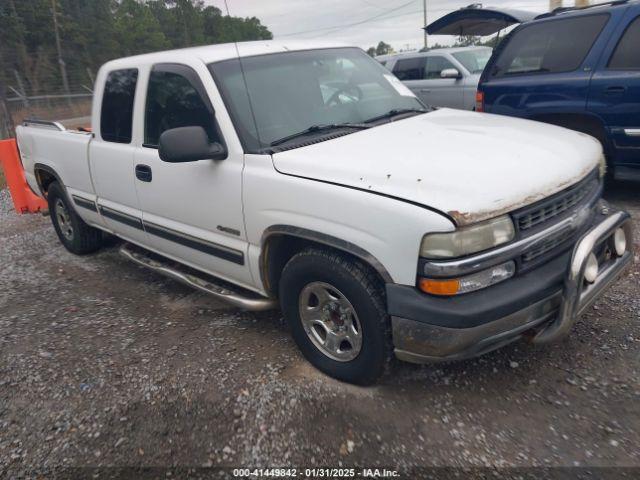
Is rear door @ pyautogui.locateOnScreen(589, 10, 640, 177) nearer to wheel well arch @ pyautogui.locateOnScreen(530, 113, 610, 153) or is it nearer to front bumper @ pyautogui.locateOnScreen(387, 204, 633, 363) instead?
wheel well arch @ pyautogui.locateOnScreen(530, 113, 610, 153)

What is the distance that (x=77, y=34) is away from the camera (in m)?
23.6

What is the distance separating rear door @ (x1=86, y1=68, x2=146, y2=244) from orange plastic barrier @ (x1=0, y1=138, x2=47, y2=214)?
2.81m

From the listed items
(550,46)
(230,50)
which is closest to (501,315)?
(230,50)

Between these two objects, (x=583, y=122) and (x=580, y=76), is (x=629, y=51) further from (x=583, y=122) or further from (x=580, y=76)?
(x=583, y=122)

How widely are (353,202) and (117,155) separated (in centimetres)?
233

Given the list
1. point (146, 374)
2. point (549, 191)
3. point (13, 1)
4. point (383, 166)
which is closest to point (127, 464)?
point (146, 374)

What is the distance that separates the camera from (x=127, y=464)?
98.3 inches

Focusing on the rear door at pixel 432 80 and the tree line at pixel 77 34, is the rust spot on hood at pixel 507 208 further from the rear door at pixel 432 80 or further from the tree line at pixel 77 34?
the tree line at pixel 77 34

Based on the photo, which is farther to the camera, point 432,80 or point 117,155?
point 432,80

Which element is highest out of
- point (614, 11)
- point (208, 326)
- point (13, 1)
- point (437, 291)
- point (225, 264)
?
point (13, 1)

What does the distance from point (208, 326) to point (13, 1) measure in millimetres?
21759

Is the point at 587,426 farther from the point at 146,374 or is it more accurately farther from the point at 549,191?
the point at 146,374

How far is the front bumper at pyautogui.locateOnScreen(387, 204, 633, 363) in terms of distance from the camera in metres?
2.28

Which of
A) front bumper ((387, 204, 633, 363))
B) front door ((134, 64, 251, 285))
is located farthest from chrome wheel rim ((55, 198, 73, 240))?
front bumper ((387, 204, 633, 363))
